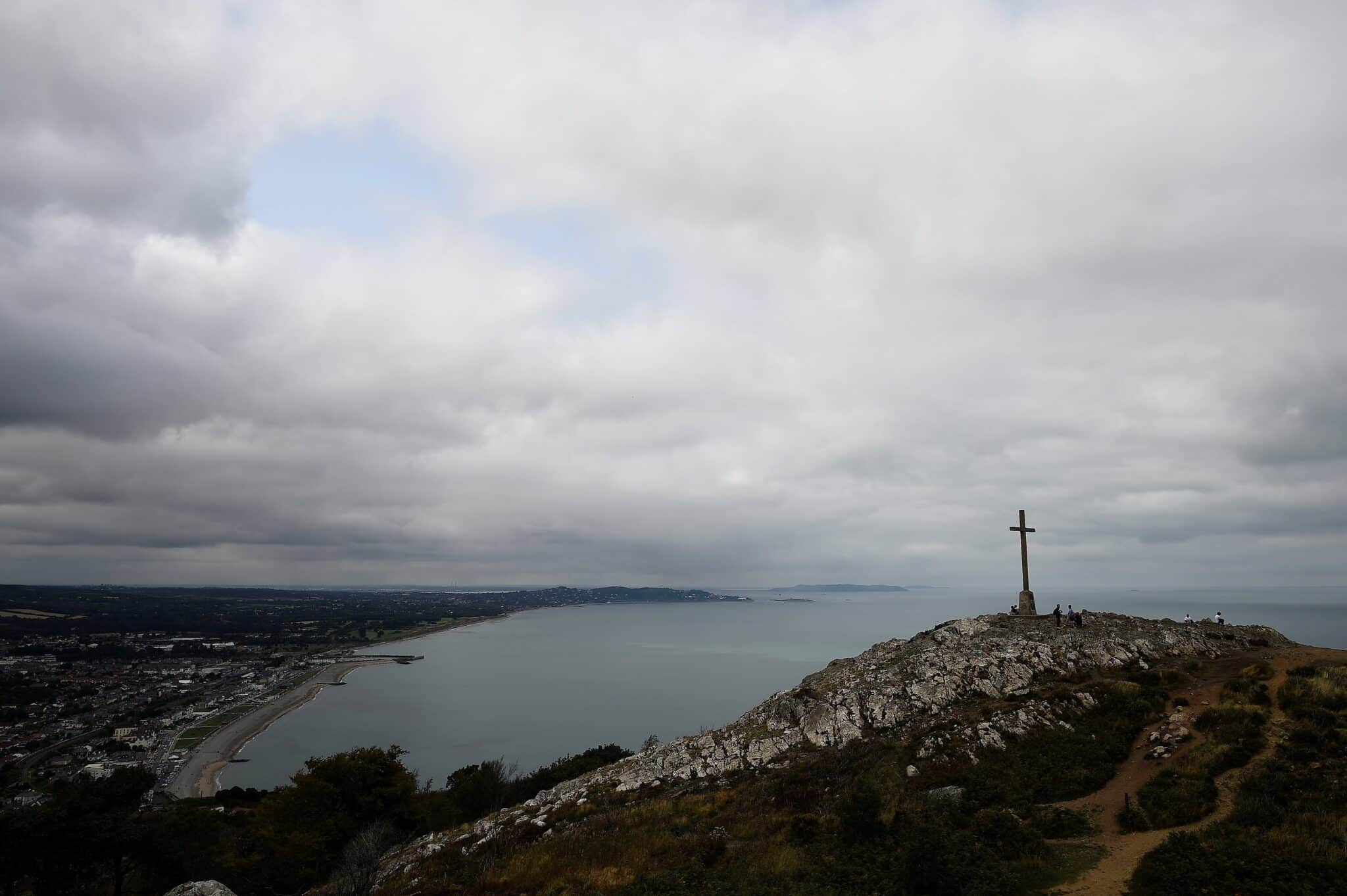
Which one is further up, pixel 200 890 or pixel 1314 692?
pixel 1314 692

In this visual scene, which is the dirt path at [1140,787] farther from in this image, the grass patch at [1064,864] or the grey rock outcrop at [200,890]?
the grey rock outcrop at [200,890]

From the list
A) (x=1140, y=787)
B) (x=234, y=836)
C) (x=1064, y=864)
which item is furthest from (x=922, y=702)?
(x=234, y=836)

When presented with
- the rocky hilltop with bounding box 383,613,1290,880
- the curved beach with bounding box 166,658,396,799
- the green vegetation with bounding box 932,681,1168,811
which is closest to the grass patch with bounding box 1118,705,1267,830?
the green vegetation with bounding box 932,681,1168,811

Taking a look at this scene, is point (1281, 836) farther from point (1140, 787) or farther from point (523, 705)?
point (523, 705)

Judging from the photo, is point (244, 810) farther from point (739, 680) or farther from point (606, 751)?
point (739, 680)

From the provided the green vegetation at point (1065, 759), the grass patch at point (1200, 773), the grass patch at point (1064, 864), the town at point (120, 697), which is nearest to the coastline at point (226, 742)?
the town at point (120, 697)

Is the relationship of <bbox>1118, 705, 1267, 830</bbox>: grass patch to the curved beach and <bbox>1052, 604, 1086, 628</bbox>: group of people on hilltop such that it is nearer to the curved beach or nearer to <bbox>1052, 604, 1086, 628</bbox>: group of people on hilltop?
<bbox>1052, 604, 1086, 628</bbox>: group of people on hilltop

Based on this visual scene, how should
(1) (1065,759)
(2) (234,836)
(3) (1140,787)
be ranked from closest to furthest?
(3) (1140,787), (1) (1065,759), (2) (234,836)

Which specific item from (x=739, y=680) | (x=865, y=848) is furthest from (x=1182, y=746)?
(x=739, y=680)
